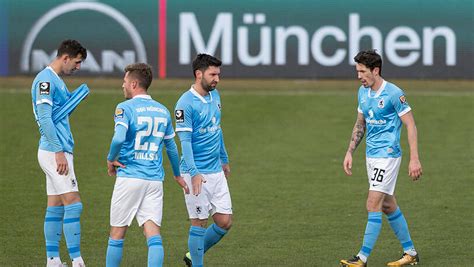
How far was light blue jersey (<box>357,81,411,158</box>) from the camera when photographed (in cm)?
1081

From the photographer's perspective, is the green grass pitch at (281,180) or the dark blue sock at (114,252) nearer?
the dark blue sock at (114,252)

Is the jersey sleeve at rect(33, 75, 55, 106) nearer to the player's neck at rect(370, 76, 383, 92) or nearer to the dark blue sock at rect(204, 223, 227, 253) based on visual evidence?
the dark blue sock at rect(204, 223, 227, 253)

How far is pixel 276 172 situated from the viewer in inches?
678

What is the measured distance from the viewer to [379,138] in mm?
10953

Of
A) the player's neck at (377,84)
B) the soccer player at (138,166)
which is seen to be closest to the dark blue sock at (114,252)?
the soccer player at (138,166)

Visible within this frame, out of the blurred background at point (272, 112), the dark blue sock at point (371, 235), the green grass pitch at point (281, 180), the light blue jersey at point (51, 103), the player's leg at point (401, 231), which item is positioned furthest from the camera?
the blurred background at point (272, 112)

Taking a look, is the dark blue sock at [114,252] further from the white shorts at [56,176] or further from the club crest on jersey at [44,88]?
the club crest on jersey at [44,88]

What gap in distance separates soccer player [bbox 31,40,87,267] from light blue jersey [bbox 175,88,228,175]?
1.18 m

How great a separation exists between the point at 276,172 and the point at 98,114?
20.7 ft

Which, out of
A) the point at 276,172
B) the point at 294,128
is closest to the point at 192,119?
the point at 276,172

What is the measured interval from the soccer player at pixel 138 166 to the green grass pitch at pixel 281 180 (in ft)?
5.65

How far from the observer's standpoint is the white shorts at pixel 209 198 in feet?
33.6

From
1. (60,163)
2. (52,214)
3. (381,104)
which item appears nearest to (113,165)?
(60,163)

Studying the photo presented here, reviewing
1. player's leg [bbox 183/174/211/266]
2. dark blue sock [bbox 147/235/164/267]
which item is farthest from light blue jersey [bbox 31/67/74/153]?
dark blue sock [bbox 147/235/164/267]
